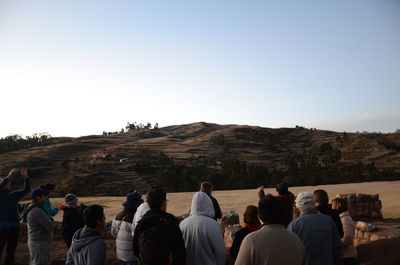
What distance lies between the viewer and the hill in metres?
34.0

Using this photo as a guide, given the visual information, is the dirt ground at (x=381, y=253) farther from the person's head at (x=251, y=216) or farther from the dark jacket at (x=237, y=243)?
the dark jacket at (x=237, y=243)

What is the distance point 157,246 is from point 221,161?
1787 inches

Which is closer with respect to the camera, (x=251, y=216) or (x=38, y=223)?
(x=251, y=216)

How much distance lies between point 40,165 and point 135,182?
21.0 metres

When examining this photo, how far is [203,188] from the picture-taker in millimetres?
5527

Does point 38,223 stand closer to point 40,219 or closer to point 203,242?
point 40,219

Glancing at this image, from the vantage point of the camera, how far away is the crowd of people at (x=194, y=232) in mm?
2678

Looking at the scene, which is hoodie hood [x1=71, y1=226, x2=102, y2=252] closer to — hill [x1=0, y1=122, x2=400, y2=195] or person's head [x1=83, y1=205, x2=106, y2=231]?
person's head [x1=83, y1=205, x2=106, y2=231]

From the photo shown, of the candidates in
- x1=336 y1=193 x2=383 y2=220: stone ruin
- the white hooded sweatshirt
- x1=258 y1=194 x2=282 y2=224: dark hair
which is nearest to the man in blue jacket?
the white hooded sweatshirt

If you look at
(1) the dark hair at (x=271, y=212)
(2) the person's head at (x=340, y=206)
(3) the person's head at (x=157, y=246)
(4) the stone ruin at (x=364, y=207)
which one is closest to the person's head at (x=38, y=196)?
(3) the person's head at (x=157, y=246)

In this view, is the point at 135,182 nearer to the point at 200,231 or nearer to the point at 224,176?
the point at 224,176

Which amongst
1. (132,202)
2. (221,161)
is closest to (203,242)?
(132,202)

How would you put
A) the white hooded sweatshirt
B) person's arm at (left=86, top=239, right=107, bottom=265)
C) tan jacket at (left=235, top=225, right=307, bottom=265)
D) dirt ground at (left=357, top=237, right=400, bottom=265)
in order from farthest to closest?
1. dirt ground at (left=357, top=237, right=400, bottom=265)
2. the white hooded sweatshirt
3. person's arm at (left=86, top=239, right=107, bottom=265)
4. tan jacket at (left=235, top=225, right=307, bottom=265)

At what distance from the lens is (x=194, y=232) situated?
370 centimetres
